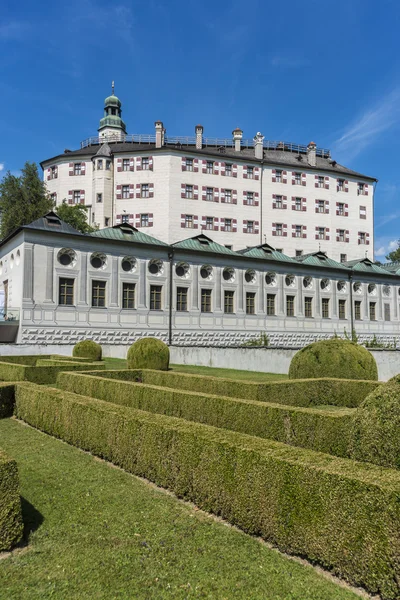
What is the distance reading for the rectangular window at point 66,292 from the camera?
101 ft

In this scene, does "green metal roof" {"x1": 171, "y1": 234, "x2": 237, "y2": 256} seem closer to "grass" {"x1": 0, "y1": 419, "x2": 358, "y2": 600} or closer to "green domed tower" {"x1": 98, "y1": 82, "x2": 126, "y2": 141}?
"grass" {"x1": 0, "y1": 419, "x2": 358, "y2": 600}

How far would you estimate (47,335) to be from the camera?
29.6 m

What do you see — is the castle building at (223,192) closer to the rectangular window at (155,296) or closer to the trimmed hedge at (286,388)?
the rectangular window at (155,296)

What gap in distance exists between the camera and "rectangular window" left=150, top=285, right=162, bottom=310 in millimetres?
34606

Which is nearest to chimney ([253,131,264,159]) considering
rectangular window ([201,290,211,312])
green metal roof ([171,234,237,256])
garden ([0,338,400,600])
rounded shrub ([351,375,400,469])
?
green metal roof ([171,234,237,256])

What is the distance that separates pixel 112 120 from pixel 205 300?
38.3 m

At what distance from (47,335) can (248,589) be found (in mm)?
27269

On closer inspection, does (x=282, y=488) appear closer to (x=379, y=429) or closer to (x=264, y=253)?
(x=379, y=429)

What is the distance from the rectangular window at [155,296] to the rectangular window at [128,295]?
1401 millimetres

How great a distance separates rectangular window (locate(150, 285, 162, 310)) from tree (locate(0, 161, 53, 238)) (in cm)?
1422

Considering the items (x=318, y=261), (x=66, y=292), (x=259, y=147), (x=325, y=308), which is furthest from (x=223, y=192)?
(x=66, y=292)

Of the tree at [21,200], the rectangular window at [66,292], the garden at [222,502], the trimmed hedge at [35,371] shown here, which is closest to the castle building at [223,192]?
the tree at [21,200]

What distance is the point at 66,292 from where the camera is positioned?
102 ft

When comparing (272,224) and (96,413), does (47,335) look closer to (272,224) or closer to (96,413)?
(96,413)
